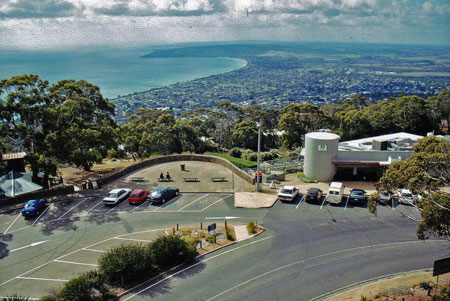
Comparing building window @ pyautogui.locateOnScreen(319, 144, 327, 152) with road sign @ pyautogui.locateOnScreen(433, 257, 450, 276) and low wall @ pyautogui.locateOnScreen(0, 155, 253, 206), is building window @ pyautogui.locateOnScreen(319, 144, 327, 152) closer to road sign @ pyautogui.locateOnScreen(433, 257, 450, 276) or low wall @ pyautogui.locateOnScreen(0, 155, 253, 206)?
low wall @ pyautogui.locateOnScreen(0, 155, 253, 206)

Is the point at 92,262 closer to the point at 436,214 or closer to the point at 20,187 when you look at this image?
the point at 20,187

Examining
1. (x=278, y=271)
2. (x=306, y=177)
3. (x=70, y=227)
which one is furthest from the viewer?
(x=306, y=177)

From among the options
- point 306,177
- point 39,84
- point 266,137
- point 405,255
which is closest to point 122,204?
point 39,84

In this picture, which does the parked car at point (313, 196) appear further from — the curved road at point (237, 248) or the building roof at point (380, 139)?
the building roof at point (380, 139)

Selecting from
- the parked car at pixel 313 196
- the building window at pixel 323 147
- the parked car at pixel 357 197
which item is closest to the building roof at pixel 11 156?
the parked car at pixel 313 196

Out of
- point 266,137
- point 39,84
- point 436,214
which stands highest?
point 39,84

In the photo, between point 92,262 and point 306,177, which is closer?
point 92,262
